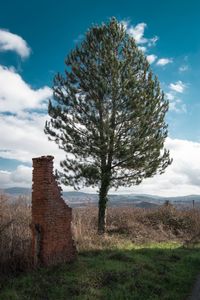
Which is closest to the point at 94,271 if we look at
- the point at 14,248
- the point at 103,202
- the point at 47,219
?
the point at 47,219

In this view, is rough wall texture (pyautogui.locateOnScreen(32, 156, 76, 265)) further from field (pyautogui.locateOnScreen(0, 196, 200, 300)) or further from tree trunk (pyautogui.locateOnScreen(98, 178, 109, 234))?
tree trunk (pyautogui.locateOnScreen(98, 178, 109, 234))

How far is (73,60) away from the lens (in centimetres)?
1970

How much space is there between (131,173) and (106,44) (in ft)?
22.1

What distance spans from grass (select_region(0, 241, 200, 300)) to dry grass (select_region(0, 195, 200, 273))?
819 millimetres

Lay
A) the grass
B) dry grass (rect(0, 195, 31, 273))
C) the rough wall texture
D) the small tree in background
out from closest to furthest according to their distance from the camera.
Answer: the grass → dry grass (rect(0, 195, 31, 273)) → the rough wall texture → the small tree in background

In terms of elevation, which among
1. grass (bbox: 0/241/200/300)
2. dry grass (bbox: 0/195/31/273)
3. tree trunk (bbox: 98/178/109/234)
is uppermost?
tree trunk (bbox: 98/178/109/234)

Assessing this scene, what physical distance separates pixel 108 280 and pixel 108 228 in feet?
38.7

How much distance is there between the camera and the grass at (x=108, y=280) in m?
8.16

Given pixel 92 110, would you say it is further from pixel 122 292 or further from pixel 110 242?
pixel 122 292

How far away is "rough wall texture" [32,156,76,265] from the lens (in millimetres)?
10320

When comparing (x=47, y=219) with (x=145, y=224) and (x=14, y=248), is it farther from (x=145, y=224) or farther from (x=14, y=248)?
(x=145, y=224)

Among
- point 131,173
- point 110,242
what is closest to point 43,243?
point 110,242

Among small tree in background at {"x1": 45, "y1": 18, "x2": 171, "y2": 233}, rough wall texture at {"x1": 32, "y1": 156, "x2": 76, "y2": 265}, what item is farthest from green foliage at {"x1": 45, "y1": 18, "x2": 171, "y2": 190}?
rough wall texture at {"x1": 32, "y1": 156, "x2": 76, "y2": 265}

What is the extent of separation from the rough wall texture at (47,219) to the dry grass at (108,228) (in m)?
0.44
